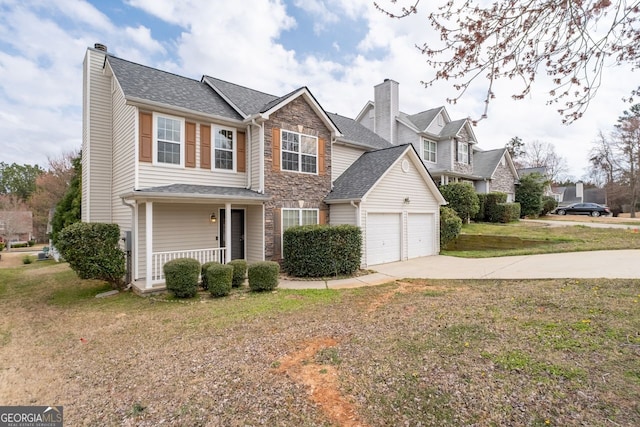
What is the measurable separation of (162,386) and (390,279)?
7438mm

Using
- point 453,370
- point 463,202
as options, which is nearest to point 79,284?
point 453,370

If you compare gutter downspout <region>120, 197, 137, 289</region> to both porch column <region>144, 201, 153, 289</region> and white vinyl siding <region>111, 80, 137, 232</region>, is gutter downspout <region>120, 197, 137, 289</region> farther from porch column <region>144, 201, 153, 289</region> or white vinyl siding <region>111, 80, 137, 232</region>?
porch column <region>144, 201, 153, 289</region>

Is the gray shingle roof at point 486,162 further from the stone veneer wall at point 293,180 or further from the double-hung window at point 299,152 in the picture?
the double-hung window at point 299,152

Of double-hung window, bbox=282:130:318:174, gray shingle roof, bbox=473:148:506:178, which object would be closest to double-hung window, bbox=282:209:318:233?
double-hung window, bbox=282:130:318:174

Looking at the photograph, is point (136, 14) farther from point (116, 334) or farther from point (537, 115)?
point (537, 115)

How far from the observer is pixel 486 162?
2698cm

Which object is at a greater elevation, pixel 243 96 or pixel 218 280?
pixel 243 96

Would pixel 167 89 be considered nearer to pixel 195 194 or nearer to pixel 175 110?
pixel 175 110

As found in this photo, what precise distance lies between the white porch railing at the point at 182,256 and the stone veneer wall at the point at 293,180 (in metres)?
1.75

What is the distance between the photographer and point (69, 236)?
7992 mm

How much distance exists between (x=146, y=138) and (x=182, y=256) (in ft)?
12.9

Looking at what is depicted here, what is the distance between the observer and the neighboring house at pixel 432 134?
2236 cm

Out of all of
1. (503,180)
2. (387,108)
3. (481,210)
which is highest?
(387,108)

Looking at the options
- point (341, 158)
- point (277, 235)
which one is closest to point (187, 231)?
point (277, 235)
